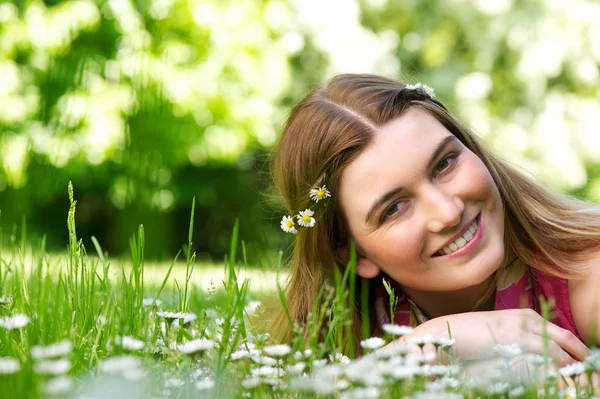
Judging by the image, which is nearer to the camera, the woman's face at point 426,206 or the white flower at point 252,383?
the white flower at point 252,383

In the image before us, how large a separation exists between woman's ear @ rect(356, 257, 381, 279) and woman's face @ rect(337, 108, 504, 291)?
0.41ft

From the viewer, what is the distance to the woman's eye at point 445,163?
2383 mm

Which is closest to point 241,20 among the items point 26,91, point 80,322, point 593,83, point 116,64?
point 116,64

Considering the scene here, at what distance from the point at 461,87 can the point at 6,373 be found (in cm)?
728

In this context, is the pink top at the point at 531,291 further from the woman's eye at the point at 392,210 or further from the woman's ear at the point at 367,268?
the woman's eye at the point at 392,210

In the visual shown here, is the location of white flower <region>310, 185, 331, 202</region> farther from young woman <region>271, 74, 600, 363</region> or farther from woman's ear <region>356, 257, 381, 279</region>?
woman's ear <region>356, 257, 381, 279</region>

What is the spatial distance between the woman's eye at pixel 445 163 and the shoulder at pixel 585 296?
0.54 metres

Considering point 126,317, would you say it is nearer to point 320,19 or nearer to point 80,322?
point 80,322

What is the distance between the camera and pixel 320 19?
867cm

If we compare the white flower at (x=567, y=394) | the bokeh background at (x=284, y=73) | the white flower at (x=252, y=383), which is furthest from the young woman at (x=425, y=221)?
the bokeh background at (x=284, y=73)

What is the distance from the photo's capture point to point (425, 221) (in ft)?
7.47

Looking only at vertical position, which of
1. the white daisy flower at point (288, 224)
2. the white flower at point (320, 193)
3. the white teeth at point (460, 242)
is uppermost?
the white flower at point (320, 193)

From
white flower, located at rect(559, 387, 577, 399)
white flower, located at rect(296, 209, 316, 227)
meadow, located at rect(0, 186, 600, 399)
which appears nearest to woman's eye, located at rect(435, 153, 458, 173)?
white flower, located at rect(296, 209, 316, 227)

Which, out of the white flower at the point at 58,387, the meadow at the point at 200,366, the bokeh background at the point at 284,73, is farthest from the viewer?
the bokeh background at the point at 284,73
